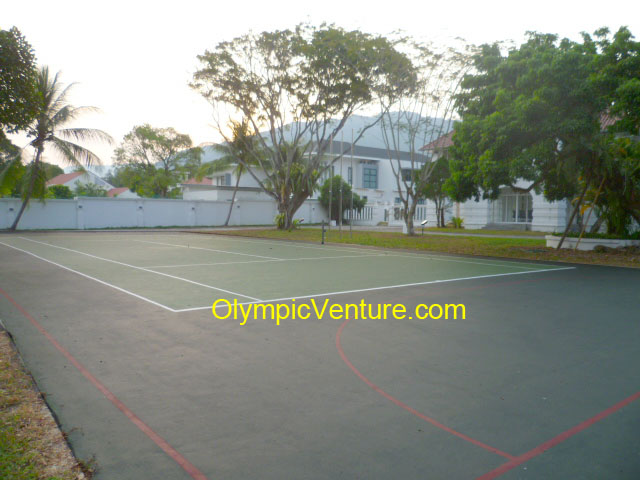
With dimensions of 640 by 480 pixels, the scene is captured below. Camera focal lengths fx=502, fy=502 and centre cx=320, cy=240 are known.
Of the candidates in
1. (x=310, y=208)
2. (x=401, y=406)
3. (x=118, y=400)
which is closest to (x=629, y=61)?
(x=401, y=406)

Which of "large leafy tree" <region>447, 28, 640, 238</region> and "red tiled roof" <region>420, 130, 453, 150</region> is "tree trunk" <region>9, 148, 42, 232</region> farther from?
"large leafy tree" <region>447, 28, 640, 238</region>

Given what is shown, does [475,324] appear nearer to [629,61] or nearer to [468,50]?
[629,61]

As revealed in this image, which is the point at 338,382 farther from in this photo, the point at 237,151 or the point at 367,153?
the point at 367,153

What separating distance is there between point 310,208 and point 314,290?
38208 millimetres

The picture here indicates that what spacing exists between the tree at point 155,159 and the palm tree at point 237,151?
10.5 metres

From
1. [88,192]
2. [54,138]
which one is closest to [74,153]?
[54,138]

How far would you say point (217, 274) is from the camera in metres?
11.8

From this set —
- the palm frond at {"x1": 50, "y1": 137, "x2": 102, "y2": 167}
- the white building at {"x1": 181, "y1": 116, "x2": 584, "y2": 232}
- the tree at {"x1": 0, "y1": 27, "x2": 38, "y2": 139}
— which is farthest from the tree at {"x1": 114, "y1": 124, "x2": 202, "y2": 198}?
the tree at {"x1": 0, "y1": 27, "x2": 38, "y2": 139}

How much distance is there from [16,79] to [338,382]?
29.1ft

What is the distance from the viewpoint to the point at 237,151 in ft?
121

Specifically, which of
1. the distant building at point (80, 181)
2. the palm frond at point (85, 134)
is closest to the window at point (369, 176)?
the palm frond at point (85, 134)

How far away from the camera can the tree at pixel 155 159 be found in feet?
169

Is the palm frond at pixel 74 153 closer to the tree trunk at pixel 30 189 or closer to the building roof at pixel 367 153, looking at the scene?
the tree trunk at pixel 30 189

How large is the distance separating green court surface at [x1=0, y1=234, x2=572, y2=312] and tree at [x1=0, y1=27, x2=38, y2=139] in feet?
12.0
